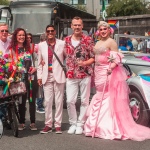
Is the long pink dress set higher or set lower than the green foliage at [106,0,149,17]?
lower

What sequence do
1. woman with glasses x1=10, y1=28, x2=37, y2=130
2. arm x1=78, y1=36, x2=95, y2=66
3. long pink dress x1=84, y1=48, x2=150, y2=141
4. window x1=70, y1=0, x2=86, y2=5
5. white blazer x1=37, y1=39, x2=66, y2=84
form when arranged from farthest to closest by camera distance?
window x1=70, y1=0, x2=86, y2=5 < woman with glasses x1=10, y1=28, x2=37, y2=130 < white blazer x1=37, y1=39, x2=66, y2=84 < arm x1=78, y1=36, x2=95, y2=66 < long pink dress x1=84, y1=48, x2=150, y2=141

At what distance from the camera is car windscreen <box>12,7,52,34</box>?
2343 cm

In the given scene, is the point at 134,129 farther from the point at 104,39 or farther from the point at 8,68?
the point at 8,68

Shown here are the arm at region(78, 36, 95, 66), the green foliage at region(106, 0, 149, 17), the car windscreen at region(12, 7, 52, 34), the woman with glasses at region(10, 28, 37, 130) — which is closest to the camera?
the arm at region(78, 36, 95, 66)

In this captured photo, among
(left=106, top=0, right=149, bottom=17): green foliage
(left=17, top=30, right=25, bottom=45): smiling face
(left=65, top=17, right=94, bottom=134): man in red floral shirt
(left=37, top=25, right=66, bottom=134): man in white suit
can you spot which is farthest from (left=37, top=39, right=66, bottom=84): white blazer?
(left=106, top=0, right=149, bottom=17): green foliage

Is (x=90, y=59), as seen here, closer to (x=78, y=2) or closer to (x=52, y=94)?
(x=52, y=94)

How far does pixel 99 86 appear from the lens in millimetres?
8359

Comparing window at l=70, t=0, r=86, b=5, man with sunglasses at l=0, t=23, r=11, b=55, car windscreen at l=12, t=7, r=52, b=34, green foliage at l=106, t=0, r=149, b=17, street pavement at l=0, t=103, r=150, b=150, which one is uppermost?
window at l=70, t=0, r=86, b=5

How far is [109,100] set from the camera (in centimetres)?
823

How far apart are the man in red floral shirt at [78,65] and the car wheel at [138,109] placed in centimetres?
88

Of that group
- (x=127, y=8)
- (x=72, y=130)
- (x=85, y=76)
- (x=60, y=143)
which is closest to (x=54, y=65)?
(x=85, y=76)

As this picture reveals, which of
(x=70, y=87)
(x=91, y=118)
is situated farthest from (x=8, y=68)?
(x=91, y=118)

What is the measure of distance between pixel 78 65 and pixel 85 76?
0.72 ft

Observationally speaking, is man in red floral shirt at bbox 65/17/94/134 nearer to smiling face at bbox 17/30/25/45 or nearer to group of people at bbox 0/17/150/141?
group of people at bbox 0/17/150/141
